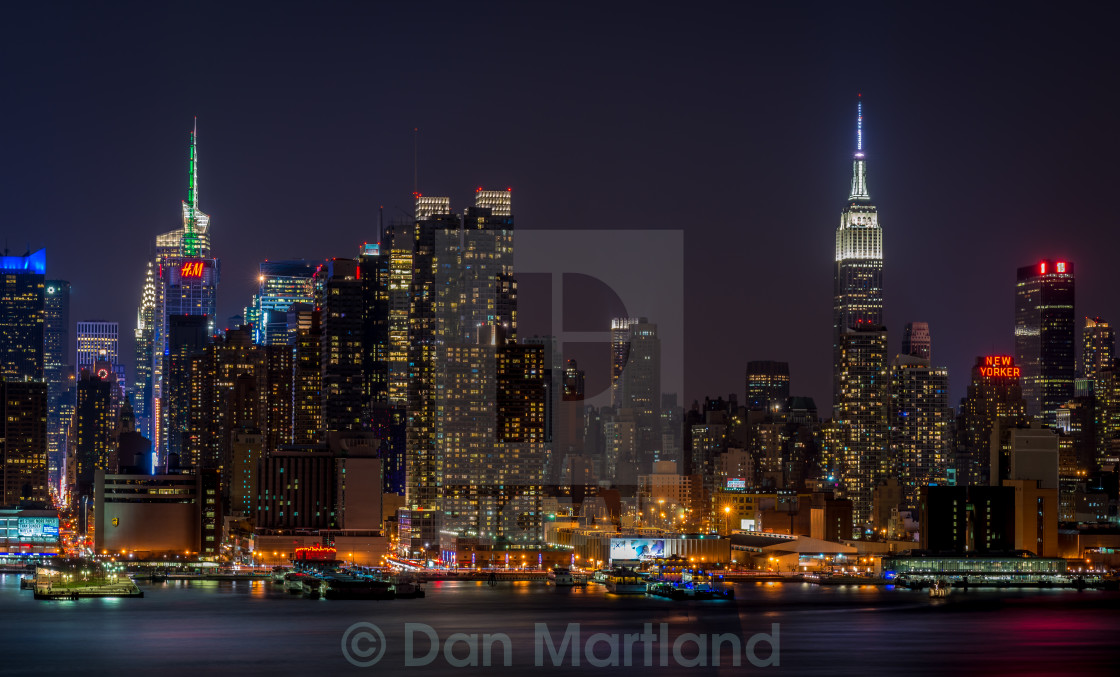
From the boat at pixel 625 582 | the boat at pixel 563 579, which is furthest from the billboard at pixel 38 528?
the boat at pixel 625 582

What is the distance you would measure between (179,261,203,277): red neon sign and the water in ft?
345

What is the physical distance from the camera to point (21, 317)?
168750 millimetres

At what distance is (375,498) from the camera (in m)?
103

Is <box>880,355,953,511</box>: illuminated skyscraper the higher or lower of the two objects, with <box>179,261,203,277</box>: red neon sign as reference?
lower

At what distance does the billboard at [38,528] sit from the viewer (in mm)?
111938

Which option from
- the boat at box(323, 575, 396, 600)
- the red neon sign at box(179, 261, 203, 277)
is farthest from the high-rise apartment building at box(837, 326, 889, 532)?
the red neon sign at box(179, 261, 203, 277)

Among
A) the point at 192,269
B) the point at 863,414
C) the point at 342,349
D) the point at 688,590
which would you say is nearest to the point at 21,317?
the point at 192,269

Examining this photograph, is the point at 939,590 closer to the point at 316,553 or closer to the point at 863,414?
the point at 316,553

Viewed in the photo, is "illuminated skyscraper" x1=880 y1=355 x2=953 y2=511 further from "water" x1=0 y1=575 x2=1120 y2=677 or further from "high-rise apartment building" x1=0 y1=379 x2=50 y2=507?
"high-rise apartment building" x1=0 y1=379 x2=50 y2=507

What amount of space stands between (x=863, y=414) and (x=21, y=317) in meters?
81.1

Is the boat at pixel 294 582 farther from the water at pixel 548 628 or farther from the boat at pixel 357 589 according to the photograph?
the boat at pixel 357 589

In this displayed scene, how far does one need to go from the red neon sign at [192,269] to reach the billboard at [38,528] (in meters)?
75.7

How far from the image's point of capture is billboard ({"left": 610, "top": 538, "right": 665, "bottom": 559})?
99.2 meters

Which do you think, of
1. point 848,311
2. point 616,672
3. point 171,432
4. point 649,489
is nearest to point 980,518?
point 649,489
